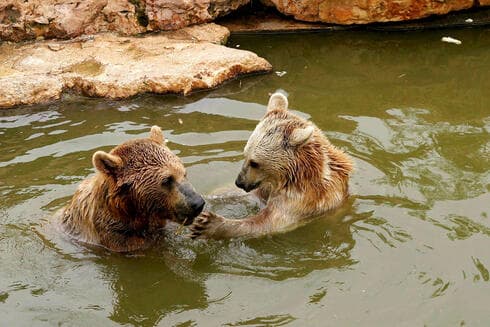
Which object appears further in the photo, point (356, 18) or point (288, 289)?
point (356, 18)

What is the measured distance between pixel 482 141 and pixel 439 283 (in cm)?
314

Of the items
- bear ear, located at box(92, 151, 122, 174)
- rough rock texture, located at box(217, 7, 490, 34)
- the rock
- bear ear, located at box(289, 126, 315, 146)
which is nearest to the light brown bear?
bear ear, located at box(289, 126, 315, 146)

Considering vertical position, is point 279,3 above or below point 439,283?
above

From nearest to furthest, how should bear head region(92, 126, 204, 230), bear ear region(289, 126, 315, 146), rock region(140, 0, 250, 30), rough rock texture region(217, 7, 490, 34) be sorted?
bear head region(92, 126, 204, 230) → bear ear region(289, 126, 315, 146) → rock region(140, 0, 250, 30) → rough rock texture region(217, 7, 490, 34)

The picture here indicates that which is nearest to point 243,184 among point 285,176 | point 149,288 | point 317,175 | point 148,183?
point 285,176

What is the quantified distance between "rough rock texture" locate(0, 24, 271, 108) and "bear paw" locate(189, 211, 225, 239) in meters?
3.94

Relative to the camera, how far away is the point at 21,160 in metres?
8.66

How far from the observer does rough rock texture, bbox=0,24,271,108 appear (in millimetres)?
10188

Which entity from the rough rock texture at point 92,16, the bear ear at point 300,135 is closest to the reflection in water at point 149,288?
the bear ear at point 300,135

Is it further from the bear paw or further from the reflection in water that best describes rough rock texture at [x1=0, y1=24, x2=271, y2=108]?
the reflection in water

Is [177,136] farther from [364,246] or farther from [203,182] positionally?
[364,246]

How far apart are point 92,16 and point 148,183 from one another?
6.66 m

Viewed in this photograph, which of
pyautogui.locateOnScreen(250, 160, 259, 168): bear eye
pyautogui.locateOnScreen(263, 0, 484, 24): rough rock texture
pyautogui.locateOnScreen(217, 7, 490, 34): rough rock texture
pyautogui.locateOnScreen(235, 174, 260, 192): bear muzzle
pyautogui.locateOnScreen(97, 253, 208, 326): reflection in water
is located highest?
pyautogui.locateOnScreen(263, 0, 484, 24): rough rock texture

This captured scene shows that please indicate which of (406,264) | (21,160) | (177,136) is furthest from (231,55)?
(406,264)
